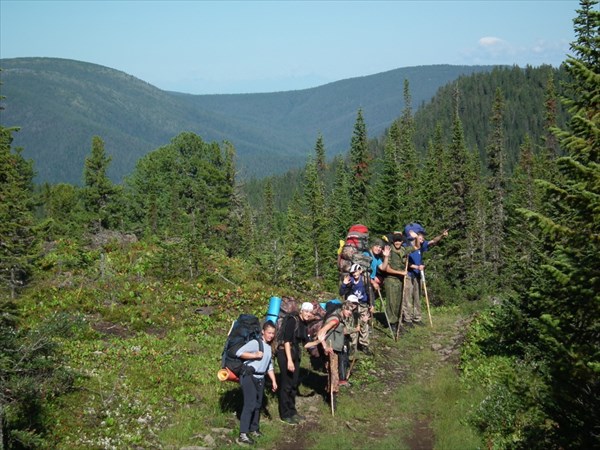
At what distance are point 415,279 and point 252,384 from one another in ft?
25.8

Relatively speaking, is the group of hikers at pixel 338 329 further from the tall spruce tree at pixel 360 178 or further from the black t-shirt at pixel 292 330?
the tall spruce tree at pixel 360 178

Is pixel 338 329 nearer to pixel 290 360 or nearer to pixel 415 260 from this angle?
pixel 290 360

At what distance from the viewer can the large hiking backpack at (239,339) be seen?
1026cm

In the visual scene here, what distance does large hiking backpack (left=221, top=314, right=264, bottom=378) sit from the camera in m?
10.3

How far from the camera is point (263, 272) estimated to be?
22.5 m

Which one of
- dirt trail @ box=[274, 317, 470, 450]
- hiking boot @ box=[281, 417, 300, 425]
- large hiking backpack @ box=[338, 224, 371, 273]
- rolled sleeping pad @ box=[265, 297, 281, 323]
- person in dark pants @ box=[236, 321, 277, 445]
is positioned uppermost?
large hiking backpack @ box=[338, 224, 371, 273]

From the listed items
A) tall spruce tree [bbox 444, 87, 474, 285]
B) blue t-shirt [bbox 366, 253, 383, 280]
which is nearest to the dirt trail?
blue t-shirt [bbox 366, 253, 383, 280]

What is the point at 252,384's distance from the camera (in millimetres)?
10172

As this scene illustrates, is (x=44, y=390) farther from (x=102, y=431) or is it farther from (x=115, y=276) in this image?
(x=115, y=276)

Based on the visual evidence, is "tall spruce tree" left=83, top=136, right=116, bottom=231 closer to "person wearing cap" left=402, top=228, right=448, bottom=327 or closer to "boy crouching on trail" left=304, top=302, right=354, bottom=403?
"person wearing cap" left=402, top=228, right=448, bottom=327

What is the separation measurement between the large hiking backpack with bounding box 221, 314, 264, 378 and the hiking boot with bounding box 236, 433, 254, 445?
1.00 m

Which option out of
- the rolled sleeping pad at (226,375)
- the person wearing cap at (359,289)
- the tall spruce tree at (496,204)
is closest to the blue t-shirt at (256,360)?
the rolled sleeping pad at (226,375)

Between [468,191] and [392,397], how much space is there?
161 feet

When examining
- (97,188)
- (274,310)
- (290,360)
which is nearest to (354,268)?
(274,310)
